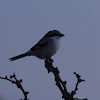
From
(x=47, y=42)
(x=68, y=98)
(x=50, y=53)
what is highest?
(x=47, y=42)

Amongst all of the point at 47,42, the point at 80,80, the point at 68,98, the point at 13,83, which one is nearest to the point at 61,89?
the point at 68,98

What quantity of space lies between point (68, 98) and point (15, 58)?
18.5 feet

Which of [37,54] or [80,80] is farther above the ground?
[37,54]

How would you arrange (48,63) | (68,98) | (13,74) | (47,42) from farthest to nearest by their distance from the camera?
(47,42)
(48,63)
(13,74)
(68,98)

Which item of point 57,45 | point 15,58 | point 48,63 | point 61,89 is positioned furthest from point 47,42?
point 61,89

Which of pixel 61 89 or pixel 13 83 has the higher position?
pixel 13 83

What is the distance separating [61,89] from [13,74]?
1029 millimetres

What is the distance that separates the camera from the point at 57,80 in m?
3.80

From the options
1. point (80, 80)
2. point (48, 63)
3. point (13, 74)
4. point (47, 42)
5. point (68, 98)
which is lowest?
point (68, 98)

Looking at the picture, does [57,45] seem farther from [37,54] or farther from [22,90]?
[22,90]

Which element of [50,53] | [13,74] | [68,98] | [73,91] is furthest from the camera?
[50,53]

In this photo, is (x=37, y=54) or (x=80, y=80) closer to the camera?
(x=80, y=80)

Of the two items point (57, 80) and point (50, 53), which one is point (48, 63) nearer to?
point (57, 80)

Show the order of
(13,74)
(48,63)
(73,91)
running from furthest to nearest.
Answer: (48,63) → (13,74) → (73,91)
